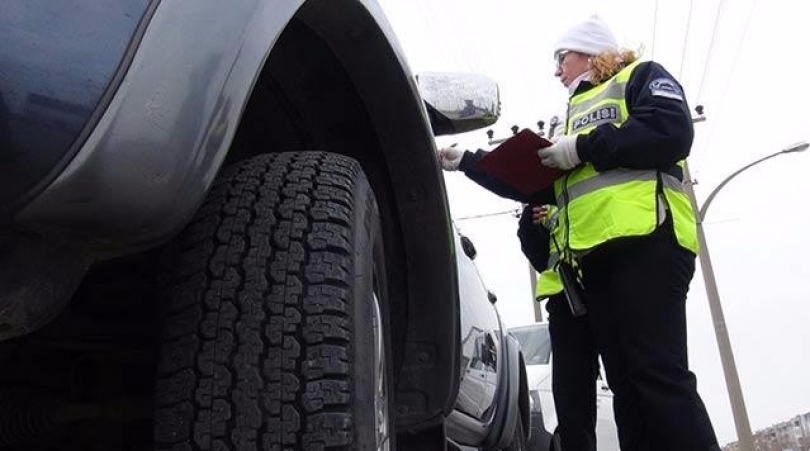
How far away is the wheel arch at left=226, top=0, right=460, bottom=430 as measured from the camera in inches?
64.4

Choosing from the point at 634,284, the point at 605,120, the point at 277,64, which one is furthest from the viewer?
the point at 605,120

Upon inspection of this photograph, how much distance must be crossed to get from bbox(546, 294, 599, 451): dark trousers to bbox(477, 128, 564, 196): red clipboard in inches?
17.2

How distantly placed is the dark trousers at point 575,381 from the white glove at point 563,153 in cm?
56

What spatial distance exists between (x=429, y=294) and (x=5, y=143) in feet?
3.96

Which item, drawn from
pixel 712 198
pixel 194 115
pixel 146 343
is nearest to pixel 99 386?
pixel 146 343

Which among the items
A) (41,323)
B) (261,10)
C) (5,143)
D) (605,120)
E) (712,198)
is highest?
(712,198)

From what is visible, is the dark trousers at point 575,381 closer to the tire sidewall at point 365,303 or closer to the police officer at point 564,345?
the police officer at point 564,345

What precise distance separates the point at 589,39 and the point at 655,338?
1157 mm

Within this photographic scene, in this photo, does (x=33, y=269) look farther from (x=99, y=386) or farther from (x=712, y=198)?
(x=712, y=198)

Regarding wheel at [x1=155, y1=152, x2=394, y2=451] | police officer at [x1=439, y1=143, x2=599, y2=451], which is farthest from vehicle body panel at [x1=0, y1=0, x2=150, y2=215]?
police officer at [x1=439, y1=143, x2=599, y2=451]

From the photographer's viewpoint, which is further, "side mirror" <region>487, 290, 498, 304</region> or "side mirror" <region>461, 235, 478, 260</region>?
"side mirror" <region>487, 290, 498, 304</region>

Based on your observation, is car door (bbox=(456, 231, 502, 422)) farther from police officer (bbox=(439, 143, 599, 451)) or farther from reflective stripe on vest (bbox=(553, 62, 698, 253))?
reflective stripe on vest (bbox=(553, 62, 698, 253))

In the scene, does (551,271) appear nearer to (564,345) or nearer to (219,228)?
(564,345)

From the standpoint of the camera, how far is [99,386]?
1.89 meters
